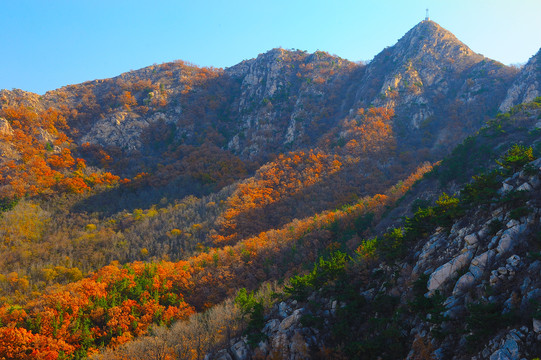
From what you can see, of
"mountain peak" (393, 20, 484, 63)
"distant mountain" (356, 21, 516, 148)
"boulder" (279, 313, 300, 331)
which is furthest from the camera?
"mountain peak" (393, 20, 484, 63)

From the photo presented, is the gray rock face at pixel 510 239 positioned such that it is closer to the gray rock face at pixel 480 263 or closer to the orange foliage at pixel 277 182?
the gray rock face at pixel 480 263

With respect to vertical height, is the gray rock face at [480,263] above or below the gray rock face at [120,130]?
below

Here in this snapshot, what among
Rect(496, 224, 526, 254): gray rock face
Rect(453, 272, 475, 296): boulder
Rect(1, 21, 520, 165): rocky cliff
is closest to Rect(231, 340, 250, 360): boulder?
Rect(453, 272, 475, 296): boulder

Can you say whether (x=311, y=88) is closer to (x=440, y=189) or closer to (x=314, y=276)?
(x=440, y=189)

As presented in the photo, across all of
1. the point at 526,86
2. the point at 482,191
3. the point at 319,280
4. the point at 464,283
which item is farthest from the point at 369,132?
the point at 464,283

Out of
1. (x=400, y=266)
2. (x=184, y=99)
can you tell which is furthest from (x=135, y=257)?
(x=184, y=99)

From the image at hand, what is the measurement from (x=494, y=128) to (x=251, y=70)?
8208cm

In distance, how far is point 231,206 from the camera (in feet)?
172

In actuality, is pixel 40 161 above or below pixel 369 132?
above

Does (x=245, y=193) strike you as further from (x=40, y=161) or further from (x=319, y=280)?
(x=40, y=161)

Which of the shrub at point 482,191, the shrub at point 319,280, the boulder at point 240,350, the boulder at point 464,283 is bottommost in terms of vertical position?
the boulder at point 240,350

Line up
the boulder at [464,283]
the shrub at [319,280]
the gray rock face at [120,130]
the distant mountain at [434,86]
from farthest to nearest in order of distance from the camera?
the gray rock face at [120,130] → the distant mountain at [434,86] → the shrub at [319,280] → the boulder at [464,283]

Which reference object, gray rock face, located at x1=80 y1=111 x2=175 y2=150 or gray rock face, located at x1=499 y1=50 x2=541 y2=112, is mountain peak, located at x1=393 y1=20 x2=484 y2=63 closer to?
gray rock face, located at x1=499 y1=50 x2=541 y2=112

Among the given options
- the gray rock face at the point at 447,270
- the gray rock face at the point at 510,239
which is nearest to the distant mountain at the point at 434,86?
the gray rock face at the point at 510,239
